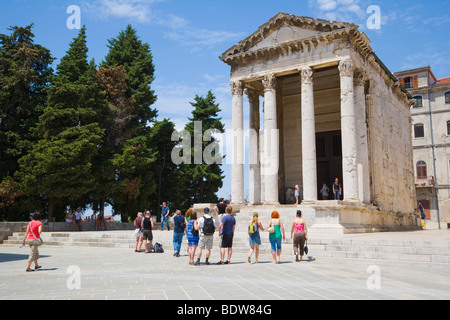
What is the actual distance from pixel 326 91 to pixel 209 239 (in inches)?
750

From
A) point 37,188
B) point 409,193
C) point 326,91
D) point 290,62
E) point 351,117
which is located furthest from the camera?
point 409,193

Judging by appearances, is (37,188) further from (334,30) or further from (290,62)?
(334,30)

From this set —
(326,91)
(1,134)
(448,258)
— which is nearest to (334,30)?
(326,91)

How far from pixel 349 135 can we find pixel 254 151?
642 cm

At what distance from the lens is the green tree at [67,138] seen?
79.6 ft

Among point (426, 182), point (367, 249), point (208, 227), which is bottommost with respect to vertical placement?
point (367, 249)

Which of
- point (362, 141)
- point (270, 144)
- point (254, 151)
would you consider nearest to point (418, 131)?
point (362, 141)

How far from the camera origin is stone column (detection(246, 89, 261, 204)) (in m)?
24.0

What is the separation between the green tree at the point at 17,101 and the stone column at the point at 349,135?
19.7 meters

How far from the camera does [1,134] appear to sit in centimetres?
2580

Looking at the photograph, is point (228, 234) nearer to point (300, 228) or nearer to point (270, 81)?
point (300, 228)

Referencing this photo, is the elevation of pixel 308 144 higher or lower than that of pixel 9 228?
higher

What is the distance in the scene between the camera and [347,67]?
20.5 m

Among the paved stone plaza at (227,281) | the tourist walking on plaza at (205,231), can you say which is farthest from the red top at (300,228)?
the tourist walking on plaza at (205,231)
